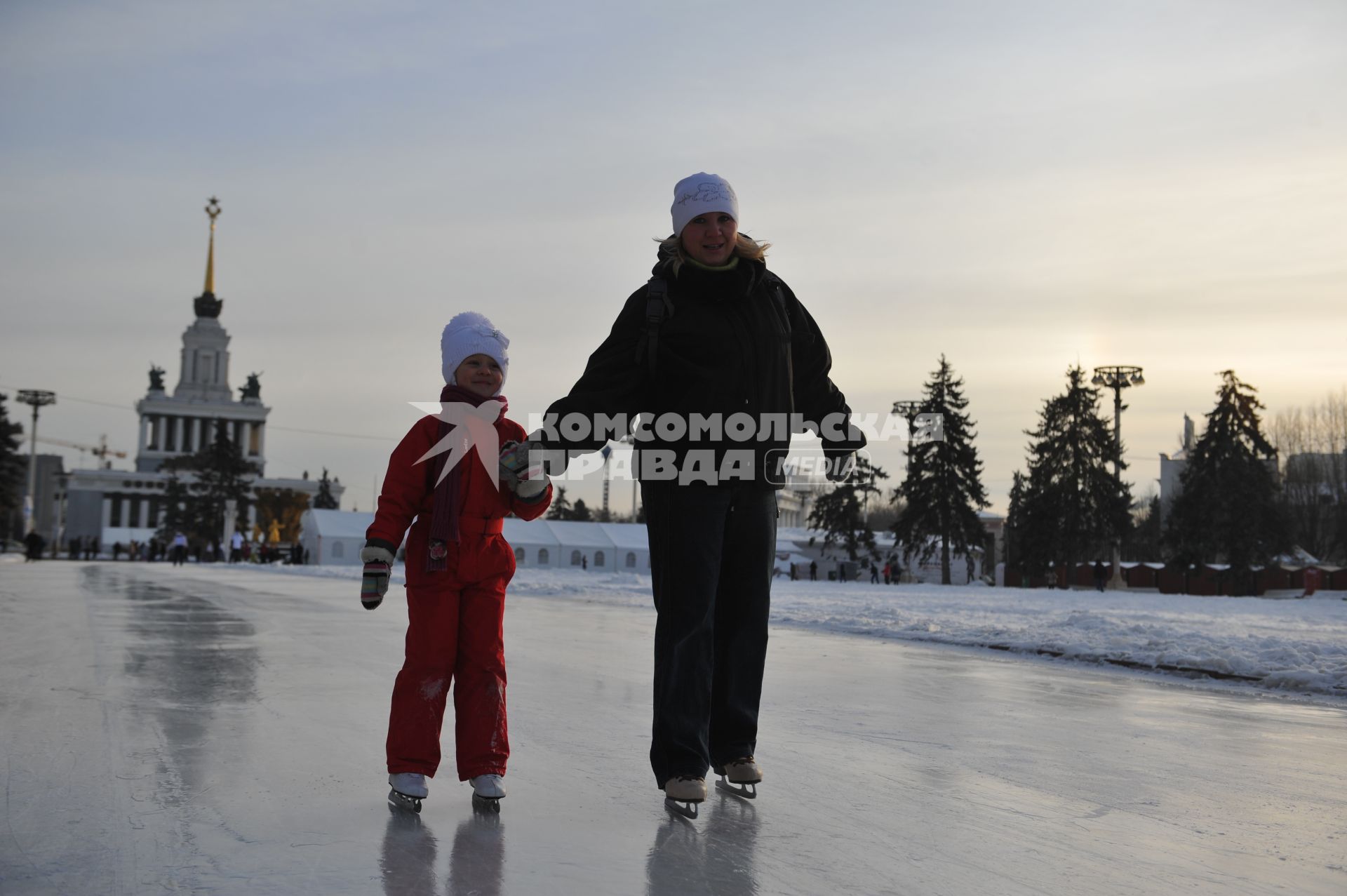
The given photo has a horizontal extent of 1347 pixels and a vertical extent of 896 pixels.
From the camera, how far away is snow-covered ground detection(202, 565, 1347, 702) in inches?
336

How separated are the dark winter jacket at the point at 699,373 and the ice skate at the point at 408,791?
3.44ft

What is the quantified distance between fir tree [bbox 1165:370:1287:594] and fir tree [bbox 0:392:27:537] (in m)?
65.7

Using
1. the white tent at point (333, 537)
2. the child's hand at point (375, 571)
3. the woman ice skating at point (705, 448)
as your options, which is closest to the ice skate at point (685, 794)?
the woman ice skating at point (705, 448)

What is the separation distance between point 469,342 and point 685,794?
1.54 m

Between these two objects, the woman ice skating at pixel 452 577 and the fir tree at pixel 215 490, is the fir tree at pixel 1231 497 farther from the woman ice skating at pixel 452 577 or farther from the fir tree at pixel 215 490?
the fir tree at pixel 215 490

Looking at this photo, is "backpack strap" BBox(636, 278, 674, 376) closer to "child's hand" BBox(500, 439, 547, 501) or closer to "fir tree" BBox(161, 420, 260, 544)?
"child's hand" BBox(500, 439, 547, 501)

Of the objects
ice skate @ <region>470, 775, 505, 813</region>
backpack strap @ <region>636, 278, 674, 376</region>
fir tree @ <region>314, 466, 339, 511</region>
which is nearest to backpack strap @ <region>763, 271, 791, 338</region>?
backpack strap @ <region>636, 278, 674, 376</region>

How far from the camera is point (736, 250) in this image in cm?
376

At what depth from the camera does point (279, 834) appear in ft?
9.85

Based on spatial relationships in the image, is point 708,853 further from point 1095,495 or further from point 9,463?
point 9,463

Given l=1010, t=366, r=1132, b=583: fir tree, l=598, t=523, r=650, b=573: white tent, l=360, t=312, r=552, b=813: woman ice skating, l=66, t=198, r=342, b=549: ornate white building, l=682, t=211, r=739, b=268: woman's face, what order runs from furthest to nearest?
l=66, t=198, r=342, b=549: ornate white building
l=598, t=523, r=650, b=573: white tent
l=1010, t=366, r=1132, b=583: fir tree
l=682, t=211, r=739, b=268: woman's face
l=360, t=312, r=552, b=813: woman ice skating

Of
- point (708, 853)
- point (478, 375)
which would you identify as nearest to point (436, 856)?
point (708, 853)

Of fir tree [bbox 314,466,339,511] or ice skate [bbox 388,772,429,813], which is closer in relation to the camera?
ice skate [bbox 388,772,429,813]

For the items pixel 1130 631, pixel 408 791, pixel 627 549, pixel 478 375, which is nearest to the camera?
pixel 408 791
